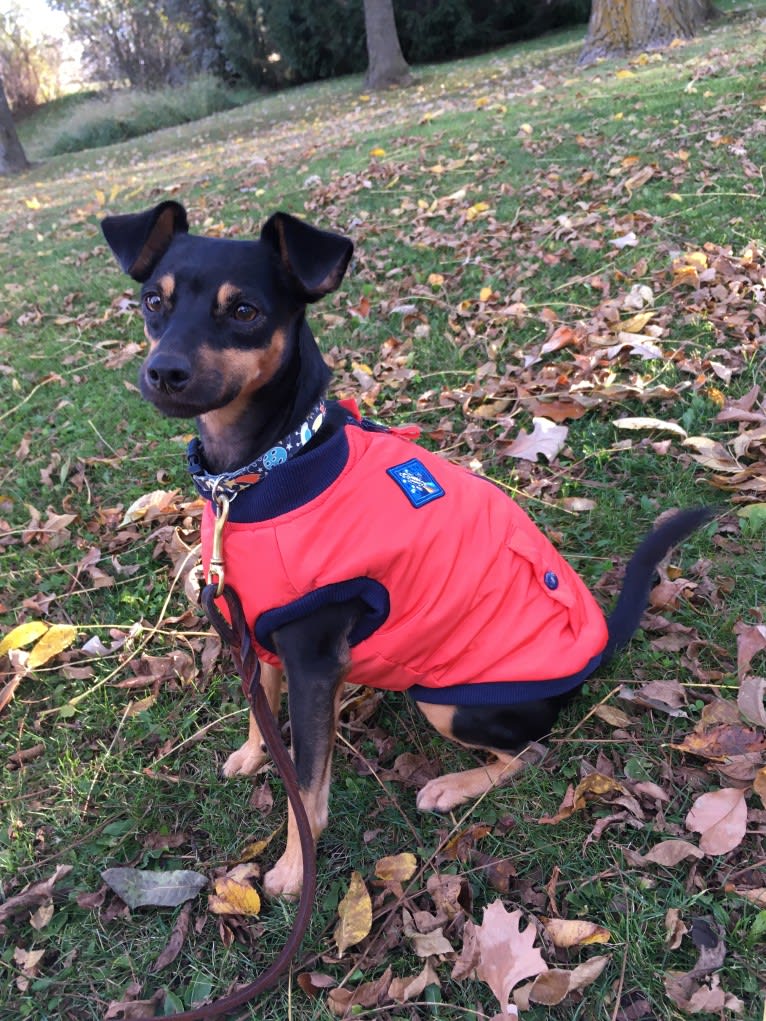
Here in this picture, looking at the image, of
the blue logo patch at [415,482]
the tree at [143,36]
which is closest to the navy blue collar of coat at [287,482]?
the blue logo patch at [415,482]

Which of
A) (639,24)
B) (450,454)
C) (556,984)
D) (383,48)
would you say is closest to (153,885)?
(556,984)

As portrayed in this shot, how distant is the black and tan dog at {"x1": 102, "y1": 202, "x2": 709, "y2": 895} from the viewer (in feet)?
7.42

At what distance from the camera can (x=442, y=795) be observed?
267 centimetres

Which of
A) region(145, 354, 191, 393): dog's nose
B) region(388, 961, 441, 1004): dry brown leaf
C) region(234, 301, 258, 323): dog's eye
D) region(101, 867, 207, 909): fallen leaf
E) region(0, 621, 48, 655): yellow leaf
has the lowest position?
region(388, 961, 441, 1004): dry brown leaf

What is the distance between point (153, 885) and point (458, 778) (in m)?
1.16

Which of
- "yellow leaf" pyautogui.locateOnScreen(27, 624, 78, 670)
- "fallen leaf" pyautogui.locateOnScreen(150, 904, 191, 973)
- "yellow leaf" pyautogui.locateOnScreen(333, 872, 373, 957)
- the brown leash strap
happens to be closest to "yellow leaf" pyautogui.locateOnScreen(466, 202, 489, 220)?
"yellow leaf" pyautogui.locateOnScreen(27, 624, 78, 670)

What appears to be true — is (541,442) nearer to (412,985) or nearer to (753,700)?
(753,700)

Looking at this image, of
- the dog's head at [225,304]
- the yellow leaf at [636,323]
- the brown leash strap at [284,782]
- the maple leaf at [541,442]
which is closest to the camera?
the brown leash strap at [284,782]

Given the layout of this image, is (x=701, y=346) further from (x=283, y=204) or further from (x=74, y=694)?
(x=283, y=204)

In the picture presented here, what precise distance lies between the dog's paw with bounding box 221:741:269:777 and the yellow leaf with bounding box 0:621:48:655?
1.25m

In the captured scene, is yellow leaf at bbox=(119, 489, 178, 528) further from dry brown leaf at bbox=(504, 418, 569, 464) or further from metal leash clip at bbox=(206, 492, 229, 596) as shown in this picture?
dry brown leaf at bbox=(504, 418, 569, 464)

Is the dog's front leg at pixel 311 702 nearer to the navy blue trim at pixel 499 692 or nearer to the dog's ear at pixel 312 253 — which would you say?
the navy blue trim at pixel 499 692

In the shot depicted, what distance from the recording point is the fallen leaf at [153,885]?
2.42 metres

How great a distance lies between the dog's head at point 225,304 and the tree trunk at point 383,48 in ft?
66.6
